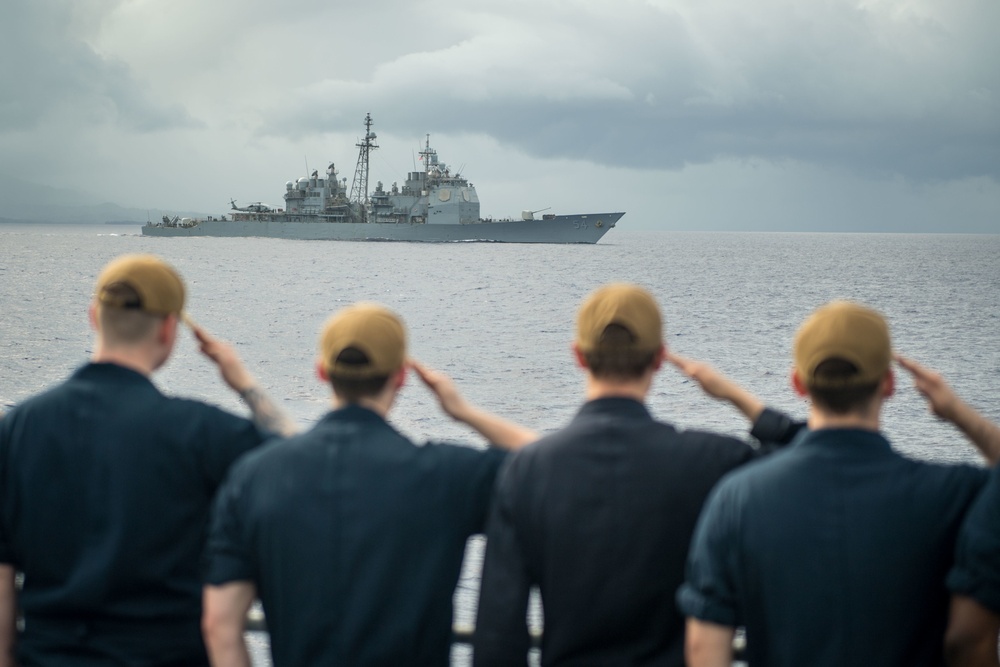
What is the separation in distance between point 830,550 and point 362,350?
107 centimetres

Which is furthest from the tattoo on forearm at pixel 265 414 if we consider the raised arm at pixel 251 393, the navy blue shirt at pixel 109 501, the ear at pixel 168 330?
the ear at pixel 168 330

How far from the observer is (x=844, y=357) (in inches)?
78.5

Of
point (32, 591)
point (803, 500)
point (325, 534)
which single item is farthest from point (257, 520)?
point (803, 500)

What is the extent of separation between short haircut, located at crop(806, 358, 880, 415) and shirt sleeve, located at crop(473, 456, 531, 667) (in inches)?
27.1

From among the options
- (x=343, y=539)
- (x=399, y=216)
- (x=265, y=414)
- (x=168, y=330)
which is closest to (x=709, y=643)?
(x=343, y=539)

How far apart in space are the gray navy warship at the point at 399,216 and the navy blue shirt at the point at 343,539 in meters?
91.8

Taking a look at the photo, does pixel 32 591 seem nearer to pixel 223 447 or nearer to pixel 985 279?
pixel 223 447

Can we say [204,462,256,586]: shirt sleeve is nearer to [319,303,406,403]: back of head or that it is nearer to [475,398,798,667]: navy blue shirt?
[319,303,406,403]: back of head

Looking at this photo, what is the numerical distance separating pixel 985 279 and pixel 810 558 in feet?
266

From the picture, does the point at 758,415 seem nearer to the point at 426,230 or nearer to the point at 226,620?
the point at 226,620

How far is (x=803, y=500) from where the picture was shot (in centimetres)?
196

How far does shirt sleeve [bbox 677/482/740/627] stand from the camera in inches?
77.2

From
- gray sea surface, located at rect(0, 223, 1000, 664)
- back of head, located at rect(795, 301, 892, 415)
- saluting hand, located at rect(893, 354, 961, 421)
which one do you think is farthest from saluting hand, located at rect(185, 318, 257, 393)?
gray sea surface, located at rect(0, 223, 1000, 664)

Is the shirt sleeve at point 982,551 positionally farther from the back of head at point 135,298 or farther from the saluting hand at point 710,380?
the back of head at point 135,298
